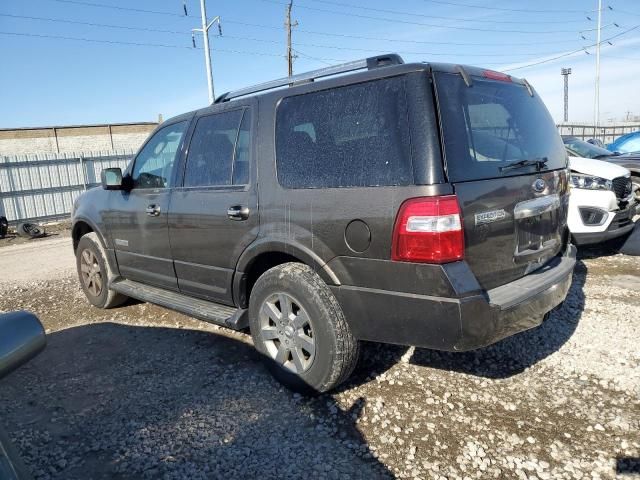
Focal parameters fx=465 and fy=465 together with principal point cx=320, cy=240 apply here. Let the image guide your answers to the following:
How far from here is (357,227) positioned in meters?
2.64

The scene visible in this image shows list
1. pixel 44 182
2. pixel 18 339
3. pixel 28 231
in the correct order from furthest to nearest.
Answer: pixel 44 182, pixel 28 231, pixel 18 339

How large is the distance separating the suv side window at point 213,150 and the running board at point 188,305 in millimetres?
973

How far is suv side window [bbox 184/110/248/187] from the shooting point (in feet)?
11.6

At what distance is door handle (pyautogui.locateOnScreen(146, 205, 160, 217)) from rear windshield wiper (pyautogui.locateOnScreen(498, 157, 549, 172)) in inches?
111

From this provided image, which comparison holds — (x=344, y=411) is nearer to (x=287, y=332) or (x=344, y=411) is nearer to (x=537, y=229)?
(x=287, y=332)

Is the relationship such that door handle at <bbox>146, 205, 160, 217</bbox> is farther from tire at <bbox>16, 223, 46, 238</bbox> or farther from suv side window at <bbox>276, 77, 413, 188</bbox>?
tire at <bbox>16, 223, 46, 238</bbox>

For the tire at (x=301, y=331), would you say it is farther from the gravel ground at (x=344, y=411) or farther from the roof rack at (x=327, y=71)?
the roof rack at (x=327, y=71)

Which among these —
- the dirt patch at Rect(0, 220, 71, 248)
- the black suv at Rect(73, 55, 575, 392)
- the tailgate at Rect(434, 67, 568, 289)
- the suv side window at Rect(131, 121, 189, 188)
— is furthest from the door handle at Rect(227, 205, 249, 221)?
the dirt patch at Rect(0, 220, 71, 248)

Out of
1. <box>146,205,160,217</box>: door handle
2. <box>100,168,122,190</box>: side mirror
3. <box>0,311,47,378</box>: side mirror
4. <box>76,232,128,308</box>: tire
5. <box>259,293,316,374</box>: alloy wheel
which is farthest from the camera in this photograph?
<box>76,232,128,308</box>: tire

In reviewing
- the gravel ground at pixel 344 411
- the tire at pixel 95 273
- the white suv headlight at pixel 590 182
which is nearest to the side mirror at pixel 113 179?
the tire at pixel 95 273

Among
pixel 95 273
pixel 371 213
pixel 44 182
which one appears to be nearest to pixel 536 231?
pixel 371 213

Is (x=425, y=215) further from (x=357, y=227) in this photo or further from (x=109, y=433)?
(x=109, y=433)

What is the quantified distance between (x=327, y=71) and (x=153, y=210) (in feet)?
6.51

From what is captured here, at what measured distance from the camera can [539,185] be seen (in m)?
2.93
